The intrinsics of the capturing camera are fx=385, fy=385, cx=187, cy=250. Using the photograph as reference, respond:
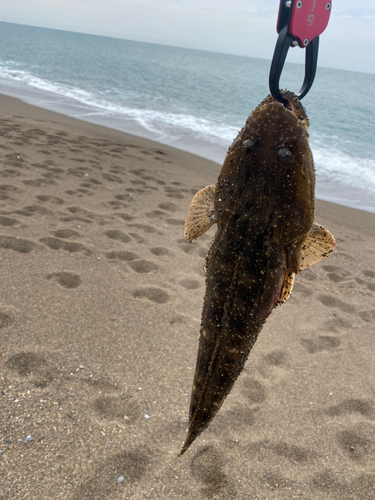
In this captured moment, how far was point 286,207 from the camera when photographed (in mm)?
1401

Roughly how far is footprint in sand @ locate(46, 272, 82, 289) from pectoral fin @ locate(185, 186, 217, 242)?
2.99 m

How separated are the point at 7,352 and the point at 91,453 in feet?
3.86

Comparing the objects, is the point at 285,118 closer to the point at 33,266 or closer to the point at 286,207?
the point at 286,207

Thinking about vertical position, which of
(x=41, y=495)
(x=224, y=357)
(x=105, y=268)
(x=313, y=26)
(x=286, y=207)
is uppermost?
(x=313, y=26)

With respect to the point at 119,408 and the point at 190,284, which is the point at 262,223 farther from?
the point at 190,284

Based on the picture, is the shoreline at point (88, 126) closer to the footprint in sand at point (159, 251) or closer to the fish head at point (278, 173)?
the footprint in sand at point (159, 251)

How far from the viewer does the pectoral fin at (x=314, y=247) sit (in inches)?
58.6

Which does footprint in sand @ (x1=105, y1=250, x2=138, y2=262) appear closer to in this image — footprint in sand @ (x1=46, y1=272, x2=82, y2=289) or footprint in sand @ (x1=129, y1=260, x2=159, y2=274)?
footprint in sand @ (x1=129, y1=260, x2=159, y2=274)

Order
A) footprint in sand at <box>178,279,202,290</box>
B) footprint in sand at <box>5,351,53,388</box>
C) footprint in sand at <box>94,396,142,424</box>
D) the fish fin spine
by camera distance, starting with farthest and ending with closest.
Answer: footprint in sand at <box>178,279,202,290</box>
footprint in sand at <box>5,351,53,388</box>
footprint in sand at <box>94,396,142,424</box>
the fish fin spine

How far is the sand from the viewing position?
274cm

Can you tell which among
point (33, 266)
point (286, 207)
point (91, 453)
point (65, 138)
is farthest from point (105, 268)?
point (65, 138)

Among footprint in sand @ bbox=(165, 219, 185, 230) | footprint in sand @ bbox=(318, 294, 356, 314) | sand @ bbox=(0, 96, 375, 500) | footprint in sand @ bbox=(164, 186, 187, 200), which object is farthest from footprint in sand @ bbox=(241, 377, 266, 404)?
footprint in sand @ bbox=(164, 186, 187, 200)

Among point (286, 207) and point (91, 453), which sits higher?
point (286, 207)

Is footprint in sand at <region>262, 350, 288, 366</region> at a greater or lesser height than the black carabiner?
lesser
